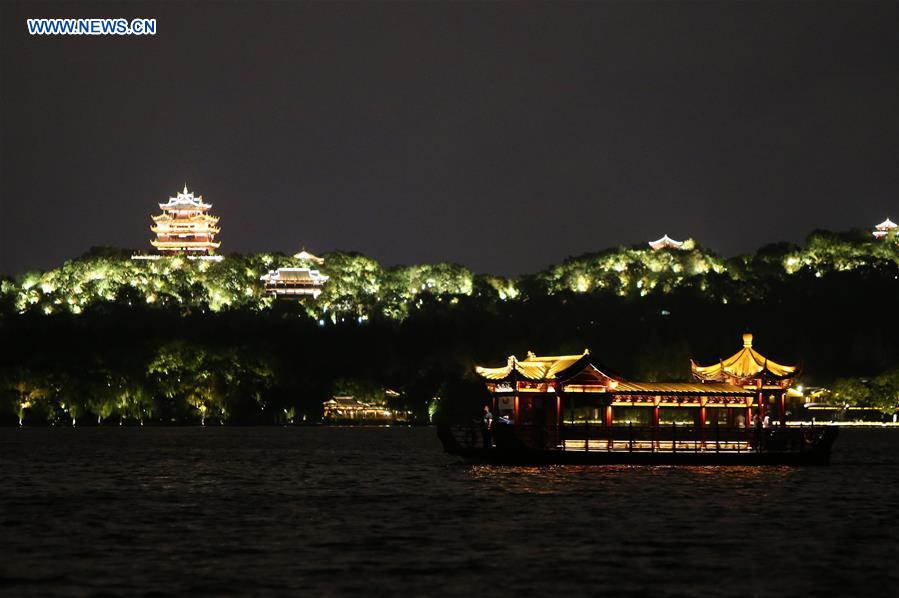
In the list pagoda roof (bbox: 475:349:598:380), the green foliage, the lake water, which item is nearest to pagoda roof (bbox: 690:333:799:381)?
the lake water

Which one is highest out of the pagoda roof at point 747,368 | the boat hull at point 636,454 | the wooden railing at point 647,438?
the pagoda roof at point 747,368

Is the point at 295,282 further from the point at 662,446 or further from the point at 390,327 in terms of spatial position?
the point at 662,446

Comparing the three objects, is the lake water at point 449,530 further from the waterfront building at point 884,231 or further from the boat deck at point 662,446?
the waterfront building at point 884,231

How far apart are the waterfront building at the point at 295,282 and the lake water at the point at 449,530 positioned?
122 m

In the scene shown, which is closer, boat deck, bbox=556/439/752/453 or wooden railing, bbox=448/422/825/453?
wooden railing, bbox=448/422/825/453

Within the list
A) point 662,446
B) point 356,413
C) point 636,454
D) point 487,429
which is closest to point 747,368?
point 662,446

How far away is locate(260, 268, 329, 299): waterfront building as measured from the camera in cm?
18388

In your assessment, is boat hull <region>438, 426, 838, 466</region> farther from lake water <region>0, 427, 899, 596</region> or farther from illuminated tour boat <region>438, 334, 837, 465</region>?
lake water <region>0, 427, 899, 596</region>

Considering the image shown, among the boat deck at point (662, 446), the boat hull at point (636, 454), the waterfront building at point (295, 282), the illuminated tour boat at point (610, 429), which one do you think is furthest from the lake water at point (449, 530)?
the waterfront building at point (295, 282)

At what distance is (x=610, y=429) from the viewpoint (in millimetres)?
54906

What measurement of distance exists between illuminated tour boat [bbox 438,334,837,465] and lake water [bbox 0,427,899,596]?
89 cm

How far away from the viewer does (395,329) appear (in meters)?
149

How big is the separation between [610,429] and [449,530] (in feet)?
67.6

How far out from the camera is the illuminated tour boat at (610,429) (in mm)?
53906
